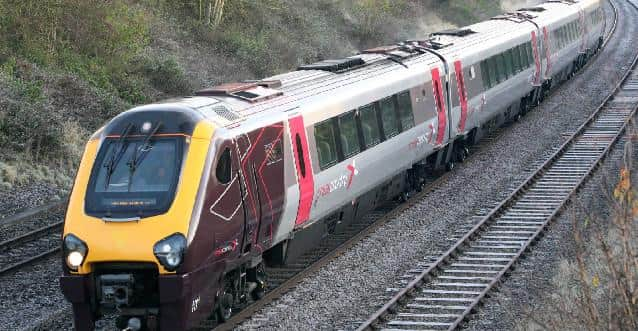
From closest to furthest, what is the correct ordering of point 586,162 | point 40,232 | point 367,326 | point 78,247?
point 78,247, point 367,326, point 40,232, point 586,162

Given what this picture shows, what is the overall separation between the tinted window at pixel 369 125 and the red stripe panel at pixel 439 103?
3.37 m

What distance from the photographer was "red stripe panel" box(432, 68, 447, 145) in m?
19.6

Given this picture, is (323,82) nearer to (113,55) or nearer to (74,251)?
(74,251)

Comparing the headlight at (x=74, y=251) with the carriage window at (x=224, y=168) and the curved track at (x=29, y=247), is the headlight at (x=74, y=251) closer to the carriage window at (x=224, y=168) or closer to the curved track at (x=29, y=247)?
the carriage window at (x=224, y=168)

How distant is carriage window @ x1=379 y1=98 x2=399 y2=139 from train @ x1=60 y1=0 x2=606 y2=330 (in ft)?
0.13

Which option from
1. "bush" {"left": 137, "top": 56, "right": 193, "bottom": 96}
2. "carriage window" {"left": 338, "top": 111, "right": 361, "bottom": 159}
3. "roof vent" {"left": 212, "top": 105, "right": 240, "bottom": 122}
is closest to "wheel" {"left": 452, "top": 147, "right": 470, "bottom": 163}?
"carriage window" {"left": 338, "top": 111, "right": 361, "bottom": 159}

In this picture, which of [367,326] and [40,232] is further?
[40,232]

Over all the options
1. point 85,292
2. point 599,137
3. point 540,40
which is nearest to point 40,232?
point 85,292

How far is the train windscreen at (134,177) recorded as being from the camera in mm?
10867

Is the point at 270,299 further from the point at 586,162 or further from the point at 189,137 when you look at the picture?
the point at 586,162

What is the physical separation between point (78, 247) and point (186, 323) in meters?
1.47

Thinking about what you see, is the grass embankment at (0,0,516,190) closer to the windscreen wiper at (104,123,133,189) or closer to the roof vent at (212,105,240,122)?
the roof vent at (212,105,240,122)

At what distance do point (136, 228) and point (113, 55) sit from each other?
58.7ft

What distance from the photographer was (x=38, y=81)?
24.0 m
